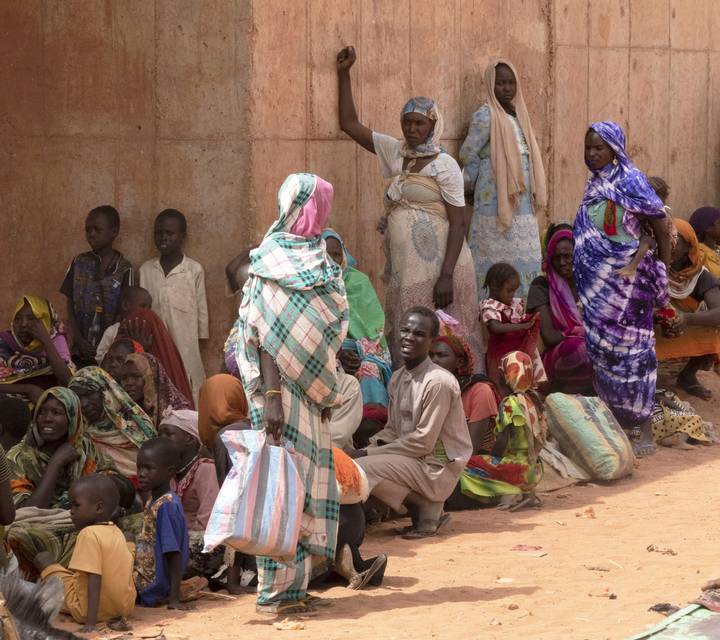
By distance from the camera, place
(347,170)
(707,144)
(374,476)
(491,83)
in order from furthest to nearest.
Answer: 1. (707,144)
2. (491,83)
3. (347,170)
4. (374,476)

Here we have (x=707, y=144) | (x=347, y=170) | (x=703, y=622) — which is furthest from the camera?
(x=707, y=144)

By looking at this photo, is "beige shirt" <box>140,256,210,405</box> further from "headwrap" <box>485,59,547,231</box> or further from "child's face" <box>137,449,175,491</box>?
"child's face" <box>137,449,175,491</box>

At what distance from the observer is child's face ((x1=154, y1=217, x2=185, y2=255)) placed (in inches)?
328

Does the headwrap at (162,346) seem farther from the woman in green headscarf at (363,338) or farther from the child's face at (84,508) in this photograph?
the child's face at (84,508)

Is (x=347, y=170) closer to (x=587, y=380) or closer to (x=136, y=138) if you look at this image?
(x=136, y=138)

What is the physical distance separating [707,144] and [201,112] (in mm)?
6576

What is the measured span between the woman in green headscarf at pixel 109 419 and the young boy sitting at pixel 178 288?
1.69 meters

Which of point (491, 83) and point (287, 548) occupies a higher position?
point (491, 83)

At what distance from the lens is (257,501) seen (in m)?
4.88

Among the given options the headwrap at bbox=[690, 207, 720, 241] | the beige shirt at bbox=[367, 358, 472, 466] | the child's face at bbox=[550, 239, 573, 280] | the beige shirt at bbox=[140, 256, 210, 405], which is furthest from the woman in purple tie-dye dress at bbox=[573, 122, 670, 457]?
the beige shirt at bbox=[140, 256, 210, 405]

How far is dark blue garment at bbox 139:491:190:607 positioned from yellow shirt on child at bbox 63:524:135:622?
226 mm

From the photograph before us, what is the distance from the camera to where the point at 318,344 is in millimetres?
5254

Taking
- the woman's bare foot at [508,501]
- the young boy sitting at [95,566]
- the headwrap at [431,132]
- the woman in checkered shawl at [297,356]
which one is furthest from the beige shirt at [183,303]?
the young boy sitting at [95,566]

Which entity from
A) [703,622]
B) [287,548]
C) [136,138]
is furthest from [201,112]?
[703,622]
